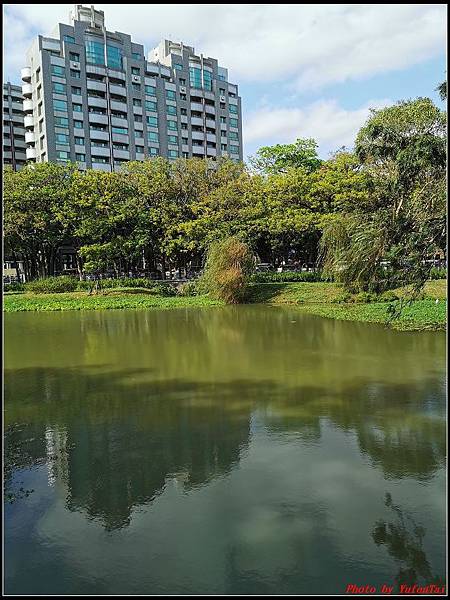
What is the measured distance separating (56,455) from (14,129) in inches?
2279

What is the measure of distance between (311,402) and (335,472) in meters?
2.81

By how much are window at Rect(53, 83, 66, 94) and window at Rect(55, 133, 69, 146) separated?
4.08 m

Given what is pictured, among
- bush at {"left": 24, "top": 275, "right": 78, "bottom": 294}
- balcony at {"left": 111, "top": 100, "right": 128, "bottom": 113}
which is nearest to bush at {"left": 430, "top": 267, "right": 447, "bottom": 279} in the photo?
bush at {"left": 24, "top": 275, "right": 78, "bottom": 294}

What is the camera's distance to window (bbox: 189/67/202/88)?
61844 millimetres

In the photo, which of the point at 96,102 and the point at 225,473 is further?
the point at 96,102

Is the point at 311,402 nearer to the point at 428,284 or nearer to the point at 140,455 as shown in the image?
the point at 140,455

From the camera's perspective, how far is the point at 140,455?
22.3 feet

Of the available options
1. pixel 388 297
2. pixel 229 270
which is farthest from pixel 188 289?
pixel 388 297

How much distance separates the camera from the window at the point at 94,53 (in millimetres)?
52969

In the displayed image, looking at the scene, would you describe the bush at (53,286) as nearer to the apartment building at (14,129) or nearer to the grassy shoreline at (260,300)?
the grassy shoreline at (260,300)

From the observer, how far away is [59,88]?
50.8 m

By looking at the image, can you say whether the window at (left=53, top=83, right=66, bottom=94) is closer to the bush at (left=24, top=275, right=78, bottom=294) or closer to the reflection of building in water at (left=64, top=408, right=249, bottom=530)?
the bush at (left=24, top=275, right=78, bottom=294)

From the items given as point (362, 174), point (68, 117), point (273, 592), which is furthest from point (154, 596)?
point (68, 117)

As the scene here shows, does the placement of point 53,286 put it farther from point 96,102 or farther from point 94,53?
point 94,53
